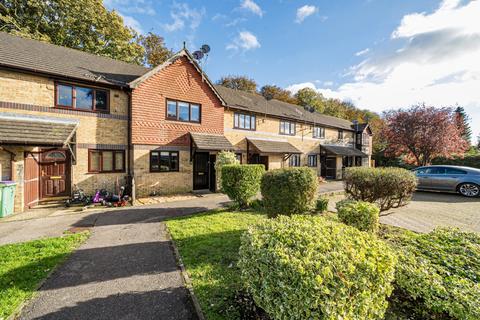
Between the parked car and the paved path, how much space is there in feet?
55.6

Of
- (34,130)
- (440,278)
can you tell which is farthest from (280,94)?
(440,278)

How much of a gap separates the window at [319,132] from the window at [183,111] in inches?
576

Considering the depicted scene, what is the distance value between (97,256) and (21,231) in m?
3.87

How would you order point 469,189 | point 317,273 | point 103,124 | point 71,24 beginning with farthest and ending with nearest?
point 71,24 → point 469,189 → point 103,124 → point 317,273

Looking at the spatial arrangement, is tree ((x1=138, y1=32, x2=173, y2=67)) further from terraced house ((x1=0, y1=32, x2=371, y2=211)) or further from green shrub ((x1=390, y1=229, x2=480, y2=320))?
green shrub ((x1=390, y1=229, x2=480, y2=320))

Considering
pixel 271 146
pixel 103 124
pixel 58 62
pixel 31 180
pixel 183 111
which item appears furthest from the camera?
pixel 271 146

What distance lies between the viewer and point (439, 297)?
100 inches

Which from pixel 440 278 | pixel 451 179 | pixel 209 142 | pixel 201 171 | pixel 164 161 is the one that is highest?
pixel 209 142

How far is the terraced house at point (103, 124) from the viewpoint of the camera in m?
9.02

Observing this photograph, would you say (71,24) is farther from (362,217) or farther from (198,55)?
(362,217)

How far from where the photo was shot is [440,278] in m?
2.71

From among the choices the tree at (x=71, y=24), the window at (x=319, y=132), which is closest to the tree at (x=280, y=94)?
the window at (x=319, y=132)

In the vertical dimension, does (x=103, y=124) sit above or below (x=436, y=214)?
above

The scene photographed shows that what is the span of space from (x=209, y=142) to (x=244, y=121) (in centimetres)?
513
